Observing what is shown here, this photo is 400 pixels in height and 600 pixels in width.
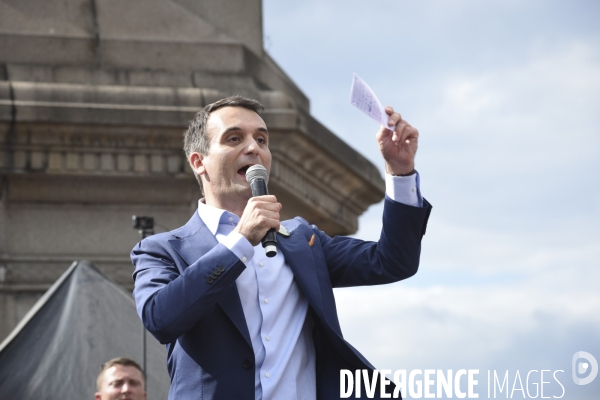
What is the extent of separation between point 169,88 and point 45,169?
108 cm

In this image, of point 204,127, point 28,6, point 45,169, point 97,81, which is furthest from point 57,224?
point 204,127

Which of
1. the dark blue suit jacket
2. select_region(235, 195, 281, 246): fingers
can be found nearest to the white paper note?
the dark blue suit jacket

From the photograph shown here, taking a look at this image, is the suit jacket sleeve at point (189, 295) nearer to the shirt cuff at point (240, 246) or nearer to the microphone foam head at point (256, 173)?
the shirt cuff at point (240, 246)

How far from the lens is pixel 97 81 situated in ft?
30.1

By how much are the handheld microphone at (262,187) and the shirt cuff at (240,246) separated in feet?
0.19

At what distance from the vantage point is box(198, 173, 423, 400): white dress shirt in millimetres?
4379

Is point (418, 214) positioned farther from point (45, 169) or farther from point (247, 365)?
point (45, 169)

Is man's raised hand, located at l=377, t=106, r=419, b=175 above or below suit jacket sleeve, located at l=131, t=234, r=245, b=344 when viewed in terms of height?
above

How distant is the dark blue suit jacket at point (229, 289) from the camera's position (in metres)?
4.29

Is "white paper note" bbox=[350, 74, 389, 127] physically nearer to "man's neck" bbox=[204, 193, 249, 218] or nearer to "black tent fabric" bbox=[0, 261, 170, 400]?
"man's neck" bbox=[204, 193, 249, 218]

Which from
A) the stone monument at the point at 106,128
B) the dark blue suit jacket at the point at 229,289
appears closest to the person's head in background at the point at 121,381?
the stone monument at the point at 106,128

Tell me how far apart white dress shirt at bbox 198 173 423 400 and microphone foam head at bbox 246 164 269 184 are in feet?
0.79

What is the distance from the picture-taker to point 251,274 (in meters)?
4.63

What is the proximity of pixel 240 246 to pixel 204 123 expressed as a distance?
2.80 feet
